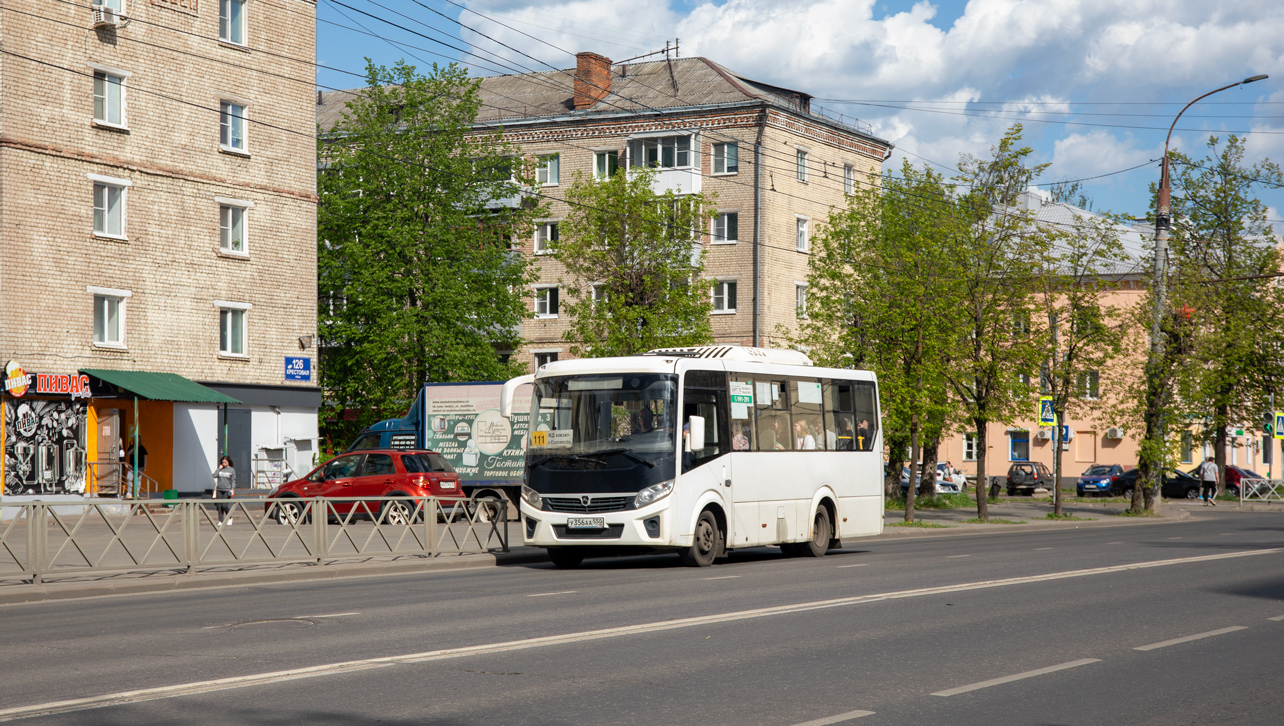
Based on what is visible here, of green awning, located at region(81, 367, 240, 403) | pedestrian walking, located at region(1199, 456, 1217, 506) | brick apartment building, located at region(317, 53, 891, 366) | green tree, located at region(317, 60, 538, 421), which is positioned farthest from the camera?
brick apartment building, located at region(317, 53, 891, 366)

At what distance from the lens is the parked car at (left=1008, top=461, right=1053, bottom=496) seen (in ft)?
189

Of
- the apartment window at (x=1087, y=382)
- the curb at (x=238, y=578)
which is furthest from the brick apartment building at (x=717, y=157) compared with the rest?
the curb at (x=238, y=578)

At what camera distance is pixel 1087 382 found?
3625 cm

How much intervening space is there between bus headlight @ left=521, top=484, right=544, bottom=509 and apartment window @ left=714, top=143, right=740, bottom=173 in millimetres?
38009

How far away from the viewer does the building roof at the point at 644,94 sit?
5625cm

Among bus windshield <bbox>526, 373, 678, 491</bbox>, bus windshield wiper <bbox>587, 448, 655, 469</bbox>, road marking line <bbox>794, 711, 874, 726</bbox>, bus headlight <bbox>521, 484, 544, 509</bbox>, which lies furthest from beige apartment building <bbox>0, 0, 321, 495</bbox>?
road marking line <bbox>794, 711, 874, 726</bbox>

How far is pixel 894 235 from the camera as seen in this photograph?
113ft

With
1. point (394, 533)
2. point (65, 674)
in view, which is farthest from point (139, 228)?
point (65, 674)

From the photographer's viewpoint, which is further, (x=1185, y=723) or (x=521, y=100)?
(x=521, y=100)

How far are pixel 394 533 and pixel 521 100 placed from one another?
44498mm

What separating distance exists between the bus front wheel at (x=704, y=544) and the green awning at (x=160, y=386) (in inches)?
729

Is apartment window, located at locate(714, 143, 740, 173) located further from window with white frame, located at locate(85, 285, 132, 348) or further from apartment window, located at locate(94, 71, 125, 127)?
window with white frame, located at locate(85, 285, 132, 348)

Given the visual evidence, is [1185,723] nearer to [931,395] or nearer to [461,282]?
[931,395]

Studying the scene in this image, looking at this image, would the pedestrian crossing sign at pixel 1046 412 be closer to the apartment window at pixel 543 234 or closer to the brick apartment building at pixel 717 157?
the brick apartment building at pixel 717 157
